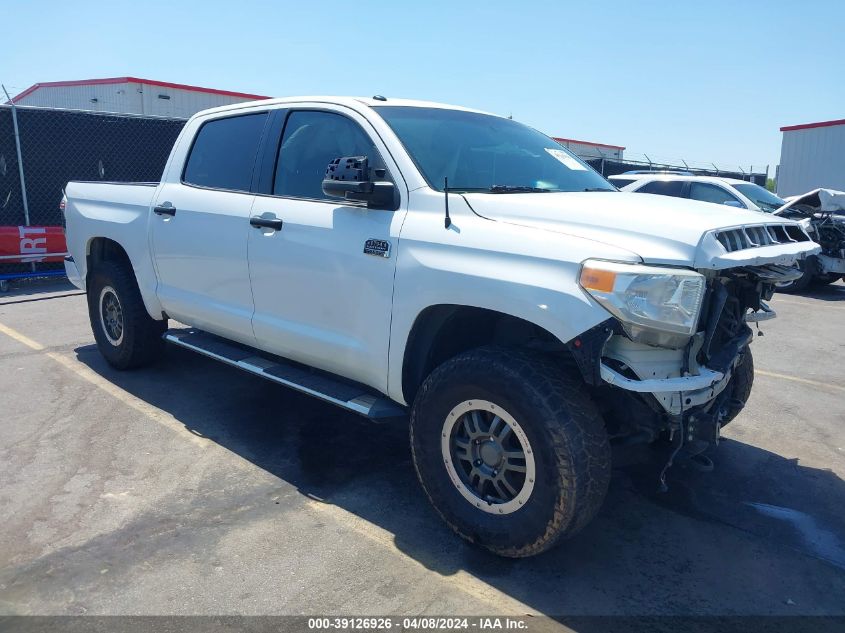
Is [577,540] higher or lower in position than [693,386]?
lower

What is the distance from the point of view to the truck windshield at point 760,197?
11555 millimetres

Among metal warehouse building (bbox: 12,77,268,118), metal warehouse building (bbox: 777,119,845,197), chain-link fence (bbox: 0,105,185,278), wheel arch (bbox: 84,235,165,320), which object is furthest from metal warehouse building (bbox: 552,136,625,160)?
wheel arch (bbox: 84,235,165,320)

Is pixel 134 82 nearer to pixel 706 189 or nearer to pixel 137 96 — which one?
pixel 137 96

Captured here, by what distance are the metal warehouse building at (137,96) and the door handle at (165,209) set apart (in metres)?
18.1

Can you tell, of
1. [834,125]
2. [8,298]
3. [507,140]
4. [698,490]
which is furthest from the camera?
[834,125]

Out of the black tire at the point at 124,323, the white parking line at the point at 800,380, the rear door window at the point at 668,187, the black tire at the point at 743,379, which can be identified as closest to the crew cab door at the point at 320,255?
the black tire at the point at 124,323

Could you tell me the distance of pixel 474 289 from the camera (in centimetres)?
324

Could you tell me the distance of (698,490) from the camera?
4102 millimetres

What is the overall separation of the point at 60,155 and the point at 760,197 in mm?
11654

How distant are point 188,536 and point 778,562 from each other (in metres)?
2.81

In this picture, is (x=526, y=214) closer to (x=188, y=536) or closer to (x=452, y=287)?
(x=452, y=287)

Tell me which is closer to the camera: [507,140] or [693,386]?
[693,386]

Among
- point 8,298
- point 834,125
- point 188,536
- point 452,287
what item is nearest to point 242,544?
point 188,536

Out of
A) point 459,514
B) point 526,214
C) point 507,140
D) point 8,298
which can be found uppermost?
point 507,140
